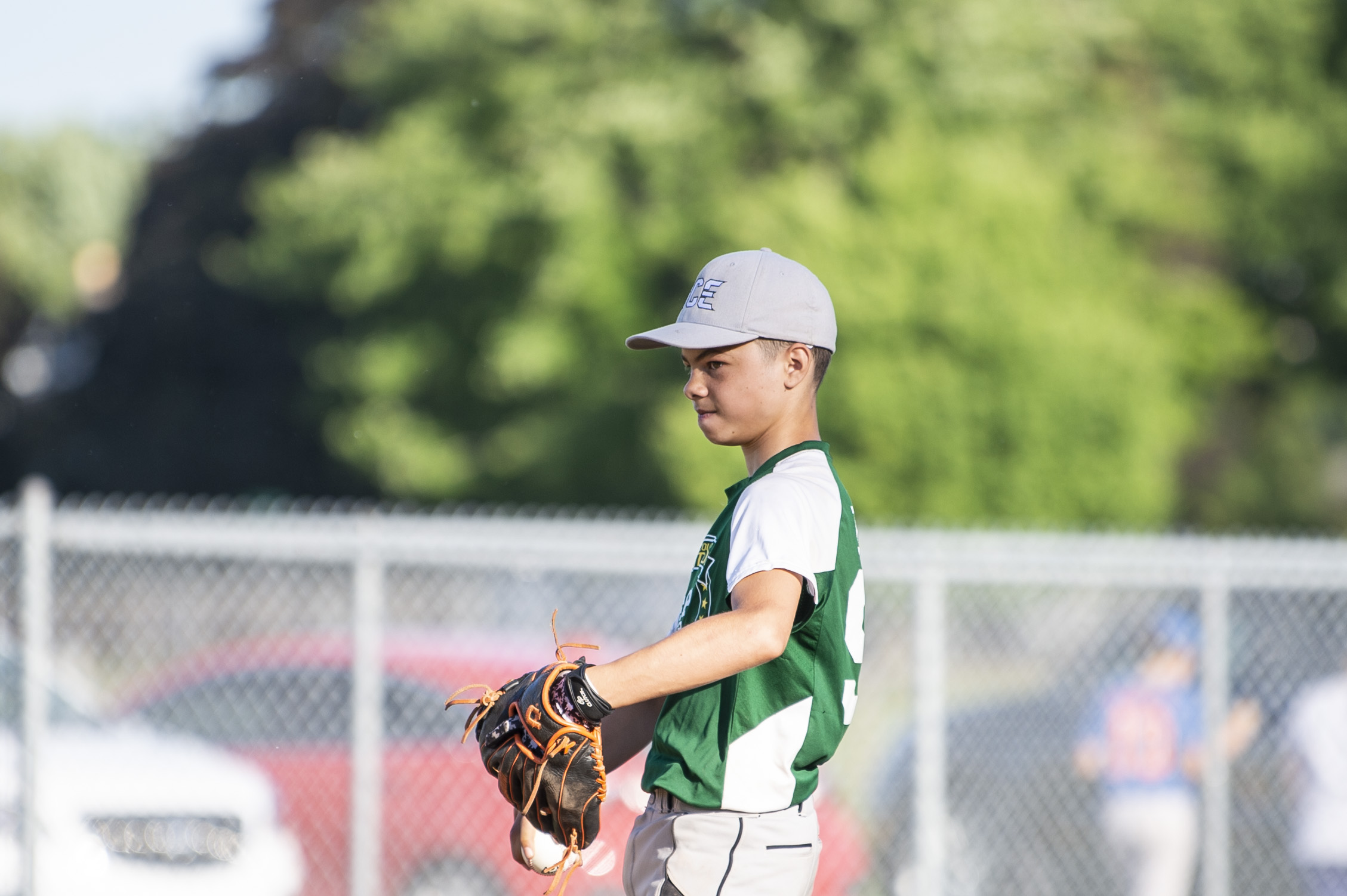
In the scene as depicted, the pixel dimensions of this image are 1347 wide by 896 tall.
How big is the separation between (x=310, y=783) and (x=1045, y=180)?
1833cm

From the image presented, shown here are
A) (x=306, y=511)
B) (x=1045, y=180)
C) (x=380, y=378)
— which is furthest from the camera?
(x=306, y=511)

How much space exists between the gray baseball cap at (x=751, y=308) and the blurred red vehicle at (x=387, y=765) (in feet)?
10.9

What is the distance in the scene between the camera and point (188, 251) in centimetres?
3178

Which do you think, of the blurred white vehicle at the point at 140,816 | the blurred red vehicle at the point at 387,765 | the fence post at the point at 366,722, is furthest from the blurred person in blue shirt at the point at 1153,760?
the blurred white vehicle at the point at 140,816

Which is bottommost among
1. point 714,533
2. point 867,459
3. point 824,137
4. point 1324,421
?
point 714,533

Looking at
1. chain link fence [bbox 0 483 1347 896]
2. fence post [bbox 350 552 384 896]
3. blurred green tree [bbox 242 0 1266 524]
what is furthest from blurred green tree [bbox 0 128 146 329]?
fence post [bbox 350 552 384 896]

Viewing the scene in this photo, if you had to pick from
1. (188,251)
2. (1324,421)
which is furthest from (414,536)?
(188,251)

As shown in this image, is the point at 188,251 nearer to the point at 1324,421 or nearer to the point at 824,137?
the point at 824,137

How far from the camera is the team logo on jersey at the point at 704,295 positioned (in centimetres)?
247

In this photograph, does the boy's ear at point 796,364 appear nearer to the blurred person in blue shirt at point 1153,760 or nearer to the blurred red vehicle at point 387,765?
the blurred red vehicle at point 387,765

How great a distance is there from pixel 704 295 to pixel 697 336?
4.3 inches

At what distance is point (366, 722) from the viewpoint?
512cm

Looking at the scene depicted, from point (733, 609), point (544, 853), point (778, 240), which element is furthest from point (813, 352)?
point (778, 240)

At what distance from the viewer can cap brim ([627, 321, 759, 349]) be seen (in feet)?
7.86
